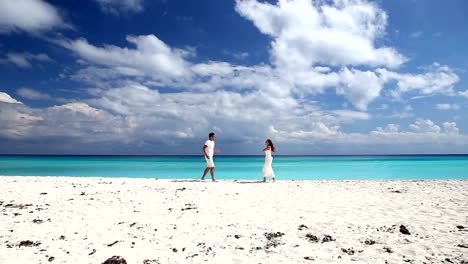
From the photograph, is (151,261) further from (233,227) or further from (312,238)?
(312,238)

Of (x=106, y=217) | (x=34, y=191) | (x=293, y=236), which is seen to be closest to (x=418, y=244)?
(x=293, y=236)

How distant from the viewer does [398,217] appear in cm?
841

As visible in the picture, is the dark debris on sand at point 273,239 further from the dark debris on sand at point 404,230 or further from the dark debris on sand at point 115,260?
the dark debris on sand at point 115,260

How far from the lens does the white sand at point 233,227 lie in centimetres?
609

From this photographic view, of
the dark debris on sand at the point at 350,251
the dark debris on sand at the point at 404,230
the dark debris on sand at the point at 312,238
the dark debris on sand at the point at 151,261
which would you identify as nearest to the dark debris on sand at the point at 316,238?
the dark debris on sand at the point at 312,238

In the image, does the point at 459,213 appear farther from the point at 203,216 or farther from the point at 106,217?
the point at 106,217

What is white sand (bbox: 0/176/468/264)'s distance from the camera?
6.09m

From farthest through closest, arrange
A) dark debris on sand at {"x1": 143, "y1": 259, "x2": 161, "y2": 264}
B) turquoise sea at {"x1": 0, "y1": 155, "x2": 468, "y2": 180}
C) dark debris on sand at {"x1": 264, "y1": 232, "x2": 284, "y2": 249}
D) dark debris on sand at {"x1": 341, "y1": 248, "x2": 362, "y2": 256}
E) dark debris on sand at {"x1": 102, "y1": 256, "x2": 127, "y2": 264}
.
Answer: turquoise sea at {"x1": 0, "y1": 155, "x2": 468, "y2": 180}
dark debris on sand at {"x1": 264, "y1": 232, "x2": 284, "y2": 249}
dark debris on sand at {"x1": 341, "y1": 248, "x2": 362, "y2": 256}
dark debris on sand at {"x1": 143, "y1": 259, "x2": 161, "y2": 264}
dark debris on sand at {"x1": 102, "y1": 256, "x2": 127, "y2": 264}

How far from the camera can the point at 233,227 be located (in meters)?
7.73

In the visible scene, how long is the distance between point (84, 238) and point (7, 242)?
1.63 m

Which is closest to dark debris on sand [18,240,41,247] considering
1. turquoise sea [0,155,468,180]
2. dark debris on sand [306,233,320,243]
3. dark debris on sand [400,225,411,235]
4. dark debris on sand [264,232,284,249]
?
dark debris on sand [264,232,284,249]

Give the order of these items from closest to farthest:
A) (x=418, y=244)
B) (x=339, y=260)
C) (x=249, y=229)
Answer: (x=339, y=260)
(x=418, y=244)
(x=249, y=229)

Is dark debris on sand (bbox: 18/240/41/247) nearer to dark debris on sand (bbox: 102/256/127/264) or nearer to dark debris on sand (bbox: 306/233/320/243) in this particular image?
dark debris on sand (bbox: 102/256/127/264)

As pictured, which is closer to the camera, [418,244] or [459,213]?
[418,244]
